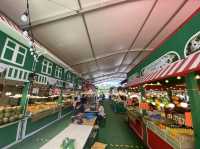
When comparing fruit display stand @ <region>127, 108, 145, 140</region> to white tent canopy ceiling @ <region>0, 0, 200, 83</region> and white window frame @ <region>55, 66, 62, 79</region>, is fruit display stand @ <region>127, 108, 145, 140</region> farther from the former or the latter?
white window frame @ <region>55, 66, 62, 79</region>

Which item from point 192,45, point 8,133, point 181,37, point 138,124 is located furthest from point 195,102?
point 8,133

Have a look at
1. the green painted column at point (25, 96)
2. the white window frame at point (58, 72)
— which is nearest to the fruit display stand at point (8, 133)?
the green painted column at point (25, 96)

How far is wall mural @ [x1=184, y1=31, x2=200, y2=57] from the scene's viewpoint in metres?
2.61

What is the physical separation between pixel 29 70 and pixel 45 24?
80.8 inches

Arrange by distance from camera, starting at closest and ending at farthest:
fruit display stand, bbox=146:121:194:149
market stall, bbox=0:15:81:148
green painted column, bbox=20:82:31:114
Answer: fruit display stand, bbox=146:121:194:149
market stall, bbox=0:15:81:148
green painted column, bbox=20:82:31:114

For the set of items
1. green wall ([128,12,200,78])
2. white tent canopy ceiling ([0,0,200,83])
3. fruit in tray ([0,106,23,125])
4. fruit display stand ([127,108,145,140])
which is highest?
white tent canopy ceiling ([0,0,200,83])

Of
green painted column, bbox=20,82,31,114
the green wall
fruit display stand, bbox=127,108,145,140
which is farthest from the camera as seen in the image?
fruit display stand, bbox=127,108,145,140

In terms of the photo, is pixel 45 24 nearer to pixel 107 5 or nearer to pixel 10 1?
pixel 10 1

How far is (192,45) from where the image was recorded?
2791mm

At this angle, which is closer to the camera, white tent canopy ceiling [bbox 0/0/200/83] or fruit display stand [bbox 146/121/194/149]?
fruit display stand [bbox 146/121/194/149]

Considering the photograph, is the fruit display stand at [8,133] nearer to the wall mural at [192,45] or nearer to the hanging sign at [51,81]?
the hanging sign at [51,81]

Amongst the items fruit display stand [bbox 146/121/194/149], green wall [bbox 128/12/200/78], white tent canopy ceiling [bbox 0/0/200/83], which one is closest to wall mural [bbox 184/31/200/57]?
green wall [bbox 128/12/200/78]

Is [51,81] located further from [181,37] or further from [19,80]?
[181,37]

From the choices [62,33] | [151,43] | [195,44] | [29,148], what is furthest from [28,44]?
[151,43]
